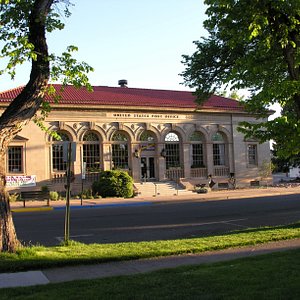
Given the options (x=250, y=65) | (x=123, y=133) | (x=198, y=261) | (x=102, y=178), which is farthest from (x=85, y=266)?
(x=123, y=133)

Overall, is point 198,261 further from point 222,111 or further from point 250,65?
point 222,111

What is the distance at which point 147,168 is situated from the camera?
1372 inches

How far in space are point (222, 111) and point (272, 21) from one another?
87.7ft

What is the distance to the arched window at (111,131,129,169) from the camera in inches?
1325

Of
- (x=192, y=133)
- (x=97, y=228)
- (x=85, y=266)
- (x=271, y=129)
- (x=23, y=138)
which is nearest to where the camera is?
(x=85, y=266)

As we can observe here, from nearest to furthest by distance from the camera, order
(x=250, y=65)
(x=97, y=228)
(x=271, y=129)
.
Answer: (x=271, y=129) → (x=250, y=65) → (x=97, y=228)

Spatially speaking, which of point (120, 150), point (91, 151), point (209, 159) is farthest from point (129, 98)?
point (209, 159)

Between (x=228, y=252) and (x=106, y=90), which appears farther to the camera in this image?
(x=106, y=90)

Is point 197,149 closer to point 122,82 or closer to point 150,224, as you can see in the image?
point 122,82

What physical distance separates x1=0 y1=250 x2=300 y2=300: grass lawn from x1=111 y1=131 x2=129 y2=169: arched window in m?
26.5

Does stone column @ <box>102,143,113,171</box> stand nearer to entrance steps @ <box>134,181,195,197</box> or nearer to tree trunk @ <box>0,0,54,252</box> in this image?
entrance steps @ <box>134,181,195,197</box>

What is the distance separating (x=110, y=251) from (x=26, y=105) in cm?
357

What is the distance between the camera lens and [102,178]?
3045 cm

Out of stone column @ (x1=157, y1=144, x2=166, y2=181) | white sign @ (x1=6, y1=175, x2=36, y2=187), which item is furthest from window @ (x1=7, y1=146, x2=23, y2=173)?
stone column @ (x1=157, y1=144, x2=166, y2=181)
